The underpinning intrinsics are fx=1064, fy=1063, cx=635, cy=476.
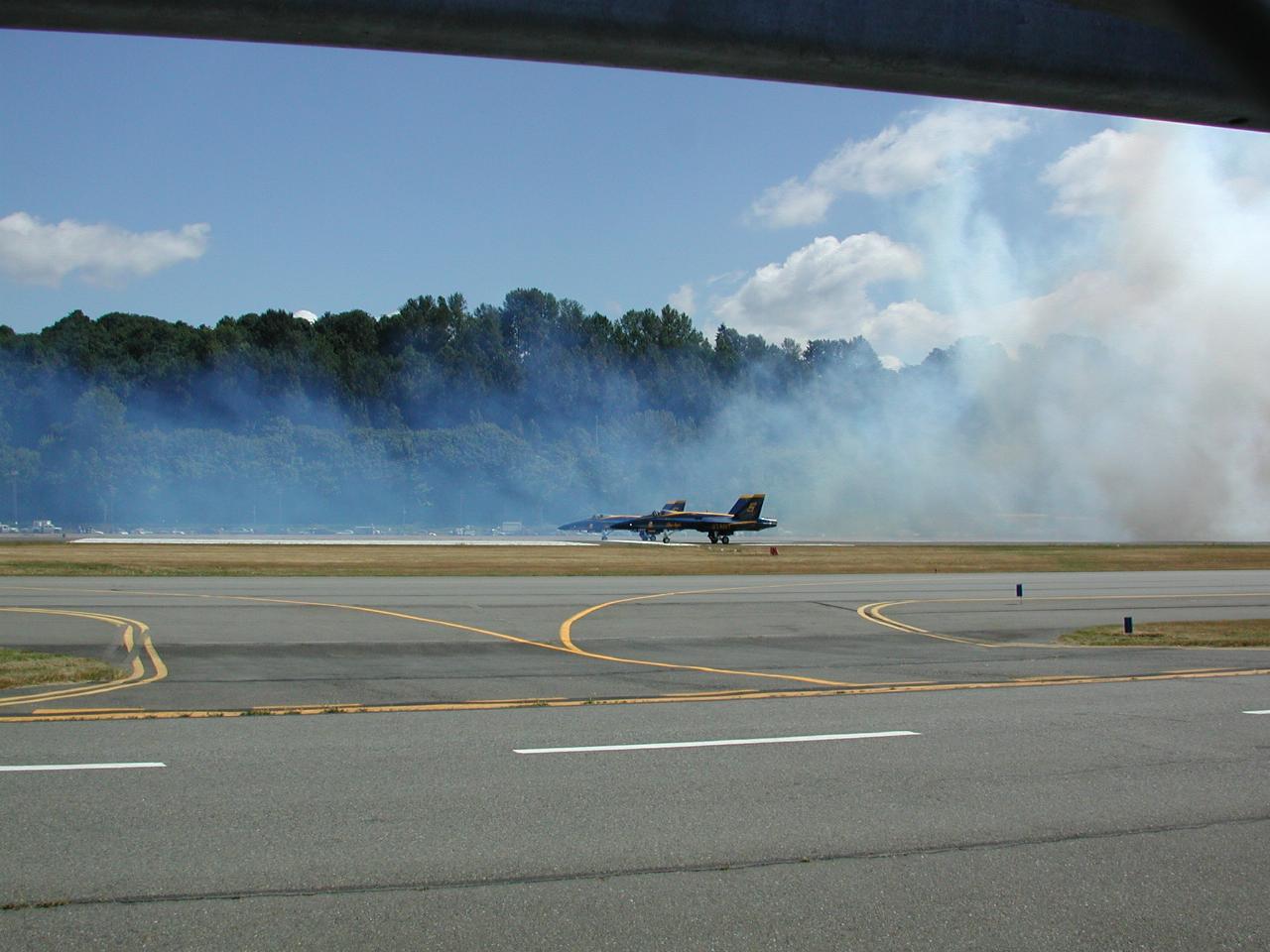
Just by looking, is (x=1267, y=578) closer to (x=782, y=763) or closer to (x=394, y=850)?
(x=782, y=763)

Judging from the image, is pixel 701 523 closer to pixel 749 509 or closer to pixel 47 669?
pixel 749 509

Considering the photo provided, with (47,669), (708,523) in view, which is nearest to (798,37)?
(47,669)

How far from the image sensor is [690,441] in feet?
335

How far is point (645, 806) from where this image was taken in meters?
7.17

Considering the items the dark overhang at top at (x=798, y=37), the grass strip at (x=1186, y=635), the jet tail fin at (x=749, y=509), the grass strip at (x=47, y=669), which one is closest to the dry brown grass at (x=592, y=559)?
the jet tail fin at (x=749, y=509)

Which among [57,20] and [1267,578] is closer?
[57,20]

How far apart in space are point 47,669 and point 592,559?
32.1 m

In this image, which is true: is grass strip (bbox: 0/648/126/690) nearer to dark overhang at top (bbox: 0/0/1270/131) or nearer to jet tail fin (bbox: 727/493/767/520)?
dark overhang at top (bbox: 0/0/1270/131)

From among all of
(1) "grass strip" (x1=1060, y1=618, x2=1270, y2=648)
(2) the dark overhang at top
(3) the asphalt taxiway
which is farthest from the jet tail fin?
(2) the dark overhang at top

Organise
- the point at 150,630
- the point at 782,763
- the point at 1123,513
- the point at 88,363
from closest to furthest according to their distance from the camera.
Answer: the point at 782,763 → the point at 150,630 → the point at 1123,513 → the point at 88,363

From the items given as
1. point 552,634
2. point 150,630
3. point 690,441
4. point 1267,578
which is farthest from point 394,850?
point 690,441

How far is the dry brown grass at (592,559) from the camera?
35.6 meters

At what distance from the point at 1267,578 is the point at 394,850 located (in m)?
38.9

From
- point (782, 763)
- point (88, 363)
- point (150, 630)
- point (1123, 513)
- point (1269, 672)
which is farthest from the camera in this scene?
point (88, 363)
